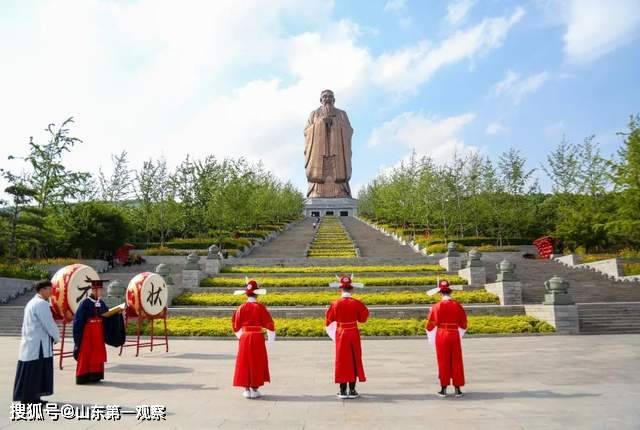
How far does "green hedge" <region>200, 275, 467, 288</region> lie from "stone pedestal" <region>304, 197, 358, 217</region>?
5137cm

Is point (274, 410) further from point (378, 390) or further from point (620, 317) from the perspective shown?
point (620, 317)

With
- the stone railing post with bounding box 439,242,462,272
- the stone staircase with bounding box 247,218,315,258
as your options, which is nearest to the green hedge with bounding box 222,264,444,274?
the stone railing post with bounding box 439,242,462,272

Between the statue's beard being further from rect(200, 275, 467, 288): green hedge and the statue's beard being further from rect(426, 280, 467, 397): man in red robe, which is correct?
rect(426, 280, 467, 397): man in red robe

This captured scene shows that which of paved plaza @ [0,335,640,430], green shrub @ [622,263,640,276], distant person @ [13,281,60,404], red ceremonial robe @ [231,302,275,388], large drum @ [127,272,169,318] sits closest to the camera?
paved plaza @ [0,335,640,430]

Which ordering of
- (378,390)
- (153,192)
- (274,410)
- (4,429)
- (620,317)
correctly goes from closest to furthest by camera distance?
(4,429) → (274,410) → (378,390) → (620,317) → (153,192)

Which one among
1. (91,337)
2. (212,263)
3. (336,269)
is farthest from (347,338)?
(212,263)

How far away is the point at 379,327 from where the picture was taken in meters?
14.9

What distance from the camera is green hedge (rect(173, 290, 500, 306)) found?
18.2 metres

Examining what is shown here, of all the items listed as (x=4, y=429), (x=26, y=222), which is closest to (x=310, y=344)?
(x=4, y=429)

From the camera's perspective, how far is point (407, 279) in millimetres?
21125

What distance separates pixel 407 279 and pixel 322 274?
13.5ft

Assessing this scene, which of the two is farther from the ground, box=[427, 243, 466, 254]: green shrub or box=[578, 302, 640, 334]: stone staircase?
box=[427, 243, 466, 254]: green shrub

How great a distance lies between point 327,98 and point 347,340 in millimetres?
67779

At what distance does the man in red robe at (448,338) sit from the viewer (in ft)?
24.0
